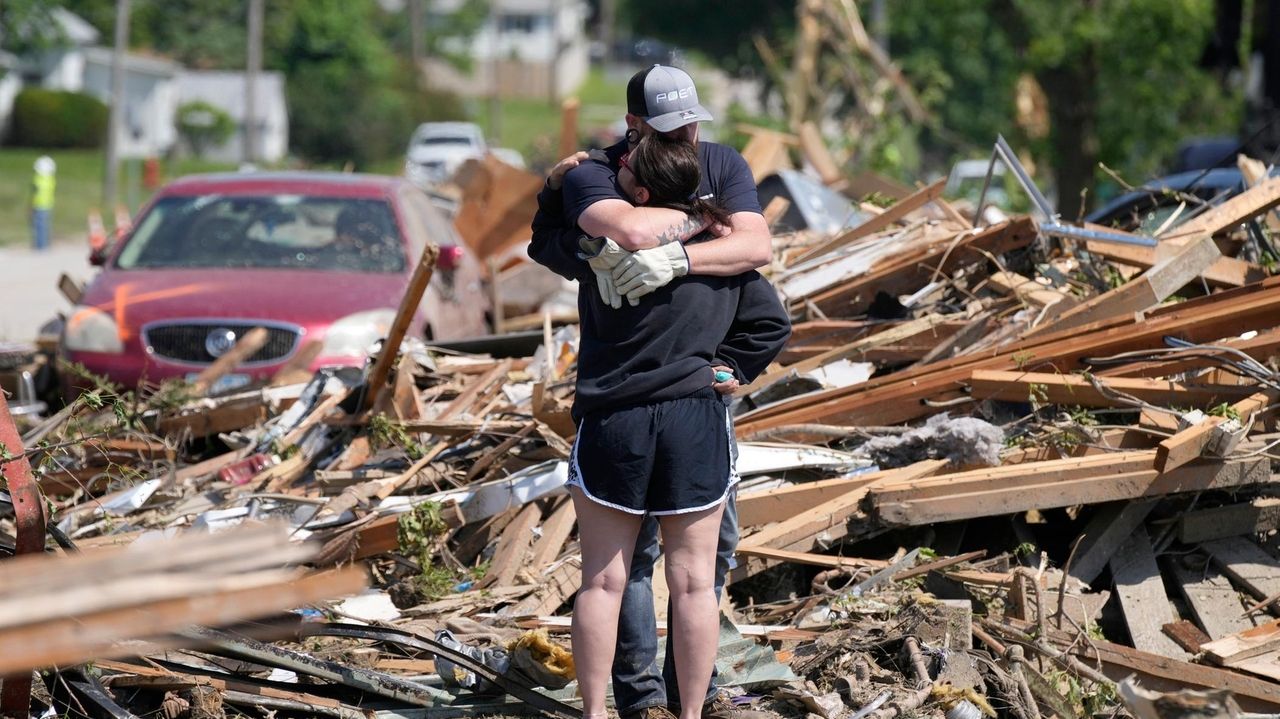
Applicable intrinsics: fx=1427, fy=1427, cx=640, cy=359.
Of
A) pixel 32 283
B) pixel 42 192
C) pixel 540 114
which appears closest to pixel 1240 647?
pixel 32 283

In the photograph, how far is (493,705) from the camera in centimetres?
445

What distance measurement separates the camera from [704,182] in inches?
160

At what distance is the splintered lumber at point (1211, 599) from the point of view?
509 centimetres

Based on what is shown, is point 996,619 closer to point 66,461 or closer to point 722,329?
point 722,329

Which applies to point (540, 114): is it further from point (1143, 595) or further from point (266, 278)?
point (1143, 595)

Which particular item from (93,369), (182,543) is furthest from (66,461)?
(182,543)

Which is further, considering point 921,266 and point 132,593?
point 921,266

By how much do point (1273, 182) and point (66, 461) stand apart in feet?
18.3

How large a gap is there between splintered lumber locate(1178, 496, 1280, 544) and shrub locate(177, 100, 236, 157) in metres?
58.6

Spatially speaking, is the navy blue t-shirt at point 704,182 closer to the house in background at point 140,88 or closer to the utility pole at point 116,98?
the utility pole at point 116,98

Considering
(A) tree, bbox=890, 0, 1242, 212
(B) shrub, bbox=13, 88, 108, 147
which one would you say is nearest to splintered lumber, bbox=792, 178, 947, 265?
(A) tree, bbox=890, 0, 1242, 212

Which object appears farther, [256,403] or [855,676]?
[256,403]

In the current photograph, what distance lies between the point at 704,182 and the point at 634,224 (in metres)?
0.30

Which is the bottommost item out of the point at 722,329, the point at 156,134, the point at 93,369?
the point at 156,134
